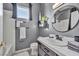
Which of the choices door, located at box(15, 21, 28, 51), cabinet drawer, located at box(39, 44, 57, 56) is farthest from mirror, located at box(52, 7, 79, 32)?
door, located at box(15, 21, 28, 51)

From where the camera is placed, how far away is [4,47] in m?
1.32

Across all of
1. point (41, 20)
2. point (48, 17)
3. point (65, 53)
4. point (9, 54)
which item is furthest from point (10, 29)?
point (65, 53)

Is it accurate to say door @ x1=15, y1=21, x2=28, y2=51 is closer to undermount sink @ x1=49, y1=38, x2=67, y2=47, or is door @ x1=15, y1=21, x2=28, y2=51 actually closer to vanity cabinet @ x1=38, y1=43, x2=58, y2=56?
vanity cabinet @ x1=38, y1=43, x2=58, y2=56

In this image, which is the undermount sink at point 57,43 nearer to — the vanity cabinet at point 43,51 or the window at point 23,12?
the vanity cabinet at point 43,51

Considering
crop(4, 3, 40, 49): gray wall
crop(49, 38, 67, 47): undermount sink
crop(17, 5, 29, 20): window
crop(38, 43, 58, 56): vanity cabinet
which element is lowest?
crop(38, 43, 58, 56): vanity cabinet

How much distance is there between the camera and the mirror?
1260 millimetres

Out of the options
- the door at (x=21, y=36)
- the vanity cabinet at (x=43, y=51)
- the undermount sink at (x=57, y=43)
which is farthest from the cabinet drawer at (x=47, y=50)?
the door at (x=21, y=36)

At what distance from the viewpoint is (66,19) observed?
1308mm

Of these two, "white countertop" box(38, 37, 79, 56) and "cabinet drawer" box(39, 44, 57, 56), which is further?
"cabinet drawer" box(39, 44, 57, 56)

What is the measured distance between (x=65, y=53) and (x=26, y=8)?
760 millimetres

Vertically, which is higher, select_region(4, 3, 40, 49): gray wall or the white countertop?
select_region(4, 3, 40, 49): gray wall

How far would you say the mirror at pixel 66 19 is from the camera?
1.26 metres

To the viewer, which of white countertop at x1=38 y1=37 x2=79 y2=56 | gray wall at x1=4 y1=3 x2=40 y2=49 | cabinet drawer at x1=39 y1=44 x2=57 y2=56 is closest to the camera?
white countertop at x1=38 y1=37 x2=79 y2=56

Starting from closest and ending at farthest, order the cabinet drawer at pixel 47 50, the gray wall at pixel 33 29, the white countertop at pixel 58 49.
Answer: the white countertop at pixel 58 49 < the cabinet drawer at pixel 47 50 < the gray wall at pixel 33 29
